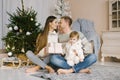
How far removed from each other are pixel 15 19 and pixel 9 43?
0.38 metres

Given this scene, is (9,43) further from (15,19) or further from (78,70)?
(78,70)

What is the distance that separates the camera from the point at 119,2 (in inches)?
191

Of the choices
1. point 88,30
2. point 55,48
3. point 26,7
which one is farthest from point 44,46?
point 26,7

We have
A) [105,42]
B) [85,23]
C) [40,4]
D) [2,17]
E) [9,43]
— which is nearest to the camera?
[9,43]

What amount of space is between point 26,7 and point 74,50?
2.92m

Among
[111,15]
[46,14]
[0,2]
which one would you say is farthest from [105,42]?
[0,2]

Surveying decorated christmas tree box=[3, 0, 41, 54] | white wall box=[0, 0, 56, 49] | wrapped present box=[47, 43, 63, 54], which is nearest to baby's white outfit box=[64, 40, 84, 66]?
wrapped present box=[47, 43, 63, 54]

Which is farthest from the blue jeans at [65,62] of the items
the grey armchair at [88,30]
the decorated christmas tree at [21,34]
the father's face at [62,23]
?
the grey armchair at [88,30]

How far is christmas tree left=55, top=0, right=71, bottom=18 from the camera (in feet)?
17.9

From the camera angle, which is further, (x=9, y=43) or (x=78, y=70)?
(x=9, y=43)

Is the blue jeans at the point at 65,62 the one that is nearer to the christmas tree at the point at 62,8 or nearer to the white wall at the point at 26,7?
the white wall at the point at 26,7

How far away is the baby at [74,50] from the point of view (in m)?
2.66

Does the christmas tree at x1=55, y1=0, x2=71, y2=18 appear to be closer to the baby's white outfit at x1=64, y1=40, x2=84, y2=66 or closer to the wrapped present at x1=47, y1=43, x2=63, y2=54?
the wrapped present at x1=47, y1=43, x2=63, y2=54

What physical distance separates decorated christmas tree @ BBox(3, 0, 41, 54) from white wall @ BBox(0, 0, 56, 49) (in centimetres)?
157
